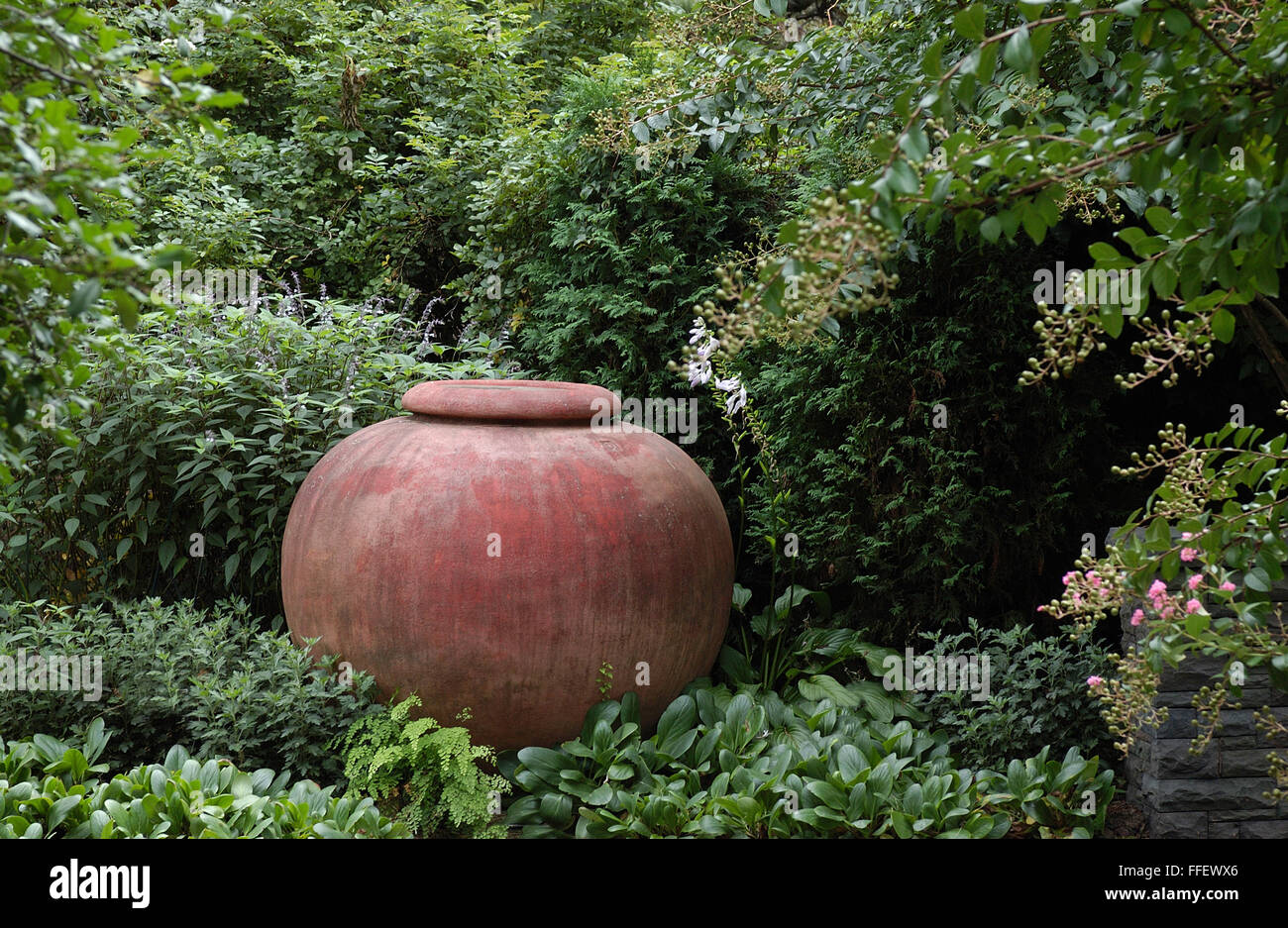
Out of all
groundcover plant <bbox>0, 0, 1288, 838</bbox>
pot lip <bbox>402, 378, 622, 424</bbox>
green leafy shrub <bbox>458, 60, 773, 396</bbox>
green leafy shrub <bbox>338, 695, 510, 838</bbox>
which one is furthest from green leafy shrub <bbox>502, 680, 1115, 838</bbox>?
green leafy shrub <bbox>458, 60, 773, 396</bbox>

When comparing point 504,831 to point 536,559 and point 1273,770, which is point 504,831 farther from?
point 1273,770

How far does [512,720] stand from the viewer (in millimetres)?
3432

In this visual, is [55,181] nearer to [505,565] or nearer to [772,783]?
[505,565]

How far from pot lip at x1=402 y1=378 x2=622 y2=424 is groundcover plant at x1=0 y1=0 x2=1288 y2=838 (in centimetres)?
2

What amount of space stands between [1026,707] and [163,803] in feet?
8.97

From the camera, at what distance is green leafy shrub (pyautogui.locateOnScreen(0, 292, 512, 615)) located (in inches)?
161

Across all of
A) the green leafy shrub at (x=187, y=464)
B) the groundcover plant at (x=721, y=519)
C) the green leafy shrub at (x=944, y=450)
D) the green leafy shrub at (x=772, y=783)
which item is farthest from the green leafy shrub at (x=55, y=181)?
the green leafy shrub at (x=944, y=450)

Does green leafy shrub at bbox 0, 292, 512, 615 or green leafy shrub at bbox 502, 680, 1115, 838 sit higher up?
green leafy shrub at bbox 0, 292, 512, 615

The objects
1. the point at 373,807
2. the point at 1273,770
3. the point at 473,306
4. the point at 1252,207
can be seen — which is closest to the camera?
the point at 1252,207

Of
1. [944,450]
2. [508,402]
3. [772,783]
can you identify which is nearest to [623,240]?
[508,402]

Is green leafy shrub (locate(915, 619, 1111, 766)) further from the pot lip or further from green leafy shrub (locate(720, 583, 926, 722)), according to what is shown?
the pot lip

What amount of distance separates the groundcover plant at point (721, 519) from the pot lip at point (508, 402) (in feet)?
0.06
